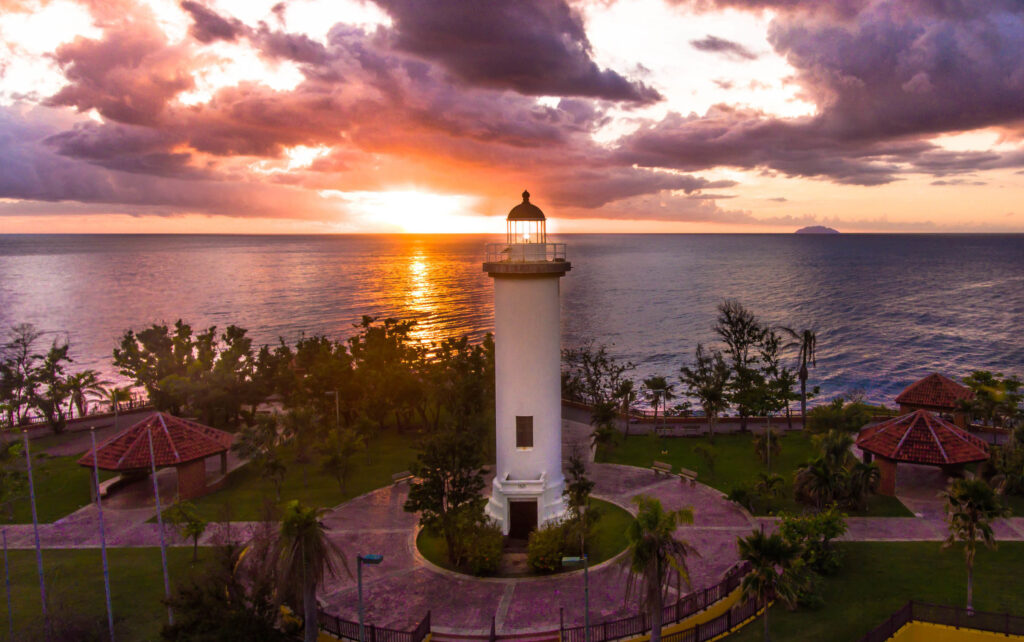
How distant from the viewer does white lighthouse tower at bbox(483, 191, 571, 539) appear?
2447 centimetres

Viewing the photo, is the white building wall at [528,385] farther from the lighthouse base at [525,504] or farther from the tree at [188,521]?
the tree at [188,521]

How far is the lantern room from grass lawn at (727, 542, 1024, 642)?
16.0 metres

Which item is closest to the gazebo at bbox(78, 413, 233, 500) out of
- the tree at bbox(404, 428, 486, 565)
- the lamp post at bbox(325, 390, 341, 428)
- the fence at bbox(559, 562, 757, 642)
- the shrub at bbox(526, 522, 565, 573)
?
the lamp post at bbox(325, 390, 341, 428)

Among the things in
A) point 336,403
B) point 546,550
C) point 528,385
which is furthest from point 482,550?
point 336,403

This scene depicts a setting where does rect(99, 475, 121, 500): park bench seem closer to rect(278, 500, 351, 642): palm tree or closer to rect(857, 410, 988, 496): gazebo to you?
rect(278, 500, 351, 642): palm tree

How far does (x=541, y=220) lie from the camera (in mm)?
25281

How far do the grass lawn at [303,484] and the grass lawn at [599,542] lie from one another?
3610 mm

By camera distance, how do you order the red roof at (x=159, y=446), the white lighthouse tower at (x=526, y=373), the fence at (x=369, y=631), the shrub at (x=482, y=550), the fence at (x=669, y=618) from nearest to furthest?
the fence at (x=369, y=631)
the fence at (x=669, y=618)
the shrub at (x=482, y=550)
the white lighthouse tower at (x=526, y=373)
the red roof at (x=159, y=446)

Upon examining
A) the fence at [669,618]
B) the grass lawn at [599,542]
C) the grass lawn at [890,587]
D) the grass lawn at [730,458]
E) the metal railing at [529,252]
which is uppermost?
the metal railing at [529,252]

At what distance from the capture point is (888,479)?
30062 millimetres

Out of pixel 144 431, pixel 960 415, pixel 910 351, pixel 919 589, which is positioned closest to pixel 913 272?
pixel 910 351

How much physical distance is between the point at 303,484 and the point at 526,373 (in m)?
16.1

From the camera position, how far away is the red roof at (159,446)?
30000mm

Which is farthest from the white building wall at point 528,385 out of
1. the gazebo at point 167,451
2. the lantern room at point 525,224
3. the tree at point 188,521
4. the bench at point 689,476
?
the gazebo at point 167,451
